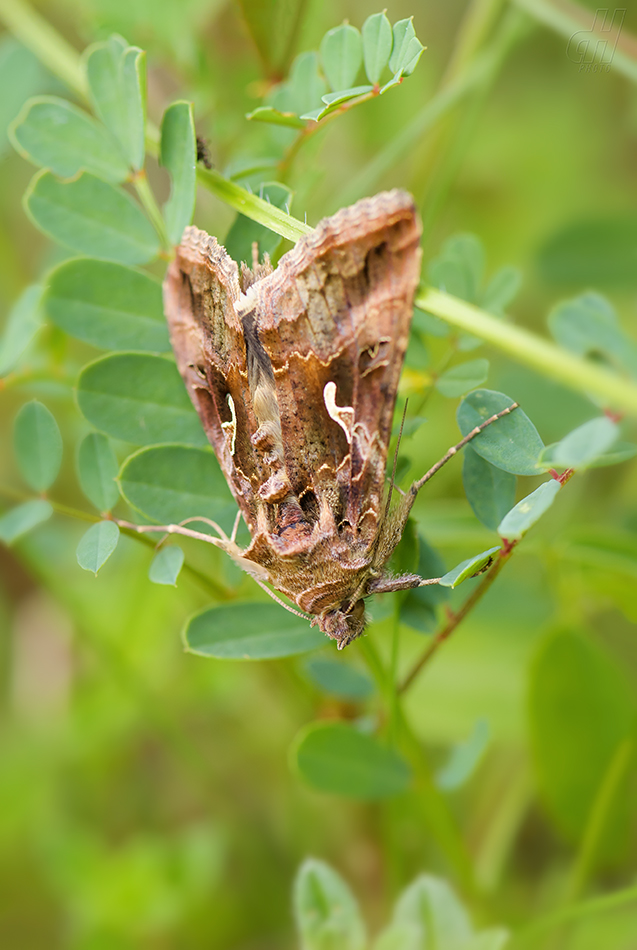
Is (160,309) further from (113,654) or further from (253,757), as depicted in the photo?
(253,757)

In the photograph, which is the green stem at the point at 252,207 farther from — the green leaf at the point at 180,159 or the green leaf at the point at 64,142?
the green leaf at the point at 64,142

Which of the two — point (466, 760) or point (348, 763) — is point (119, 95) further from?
point (466, 760)

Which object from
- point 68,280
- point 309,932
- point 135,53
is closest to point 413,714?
point 309,932

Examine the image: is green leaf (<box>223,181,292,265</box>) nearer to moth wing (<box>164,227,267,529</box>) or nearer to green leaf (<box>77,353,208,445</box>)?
moth wing (<box>164,227,267,529</box>)

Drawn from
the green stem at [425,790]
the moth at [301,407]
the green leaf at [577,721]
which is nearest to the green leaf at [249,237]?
the moth at [301,407]

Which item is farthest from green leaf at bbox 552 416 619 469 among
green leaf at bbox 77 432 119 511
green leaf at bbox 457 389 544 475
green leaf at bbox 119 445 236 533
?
green leaf at bbox 77 432 119 511

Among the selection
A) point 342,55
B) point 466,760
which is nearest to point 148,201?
point 342,55
